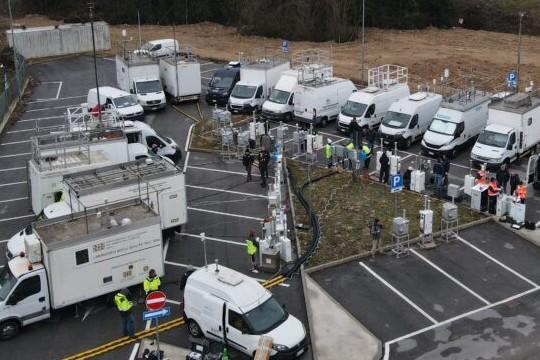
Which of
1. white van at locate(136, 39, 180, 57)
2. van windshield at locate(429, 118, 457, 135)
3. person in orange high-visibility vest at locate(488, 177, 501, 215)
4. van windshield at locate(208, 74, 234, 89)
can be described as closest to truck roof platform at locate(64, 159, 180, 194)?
person in orange high-visibility vest at locate(488, 177, 501, 215)

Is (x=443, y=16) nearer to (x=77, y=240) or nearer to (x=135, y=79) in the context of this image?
(x=135, y=79)

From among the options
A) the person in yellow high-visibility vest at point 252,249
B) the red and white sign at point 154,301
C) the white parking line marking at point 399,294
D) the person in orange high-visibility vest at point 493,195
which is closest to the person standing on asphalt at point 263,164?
the person in yellow high-visibility vest at point 252,249

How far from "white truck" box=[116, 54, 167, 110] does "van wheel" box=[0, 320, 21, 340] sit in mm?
22290

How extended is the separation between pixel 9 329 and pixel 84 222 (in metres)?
3.33

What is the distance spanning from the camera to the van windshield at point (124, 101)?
37.9 meters

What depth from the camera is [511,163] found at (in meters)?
31.0

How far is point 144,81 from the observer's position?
4066cm

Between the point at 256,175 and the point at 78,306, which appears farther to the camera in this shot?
the point at 256,175

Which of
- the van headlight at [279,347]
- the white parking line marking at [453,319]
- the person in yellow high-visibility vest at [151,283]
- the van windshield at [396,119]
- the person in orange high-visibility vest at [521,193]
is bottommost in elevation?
the white parking line marking at [453,319]

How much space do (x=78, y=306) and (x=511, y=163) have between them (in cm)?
1926

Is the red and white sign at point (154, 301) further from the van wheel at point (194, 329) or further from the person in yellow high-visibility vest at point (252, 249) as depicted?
the person in yellow high-visibility vest at point (252, 249)

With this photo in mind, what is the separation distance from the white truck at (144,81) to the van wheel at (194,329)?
23.1m

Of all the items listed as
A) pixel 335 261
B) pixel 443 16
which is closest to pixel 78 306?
pixel 335 261

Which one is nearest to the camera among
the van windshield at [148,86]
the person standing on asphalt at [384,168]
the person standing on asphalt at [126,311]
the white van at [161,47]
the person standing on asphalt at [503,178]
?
the person standing on asphalt at [126,311]
